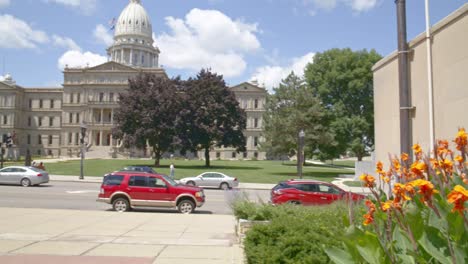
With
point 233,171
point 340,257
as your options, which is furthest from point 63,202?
point 233,171

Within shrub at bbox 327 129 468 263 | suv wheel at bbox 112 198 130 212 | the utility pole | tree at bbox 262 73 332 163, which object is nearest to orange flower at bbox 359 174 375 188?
shrub at bbox 327 129 468 263

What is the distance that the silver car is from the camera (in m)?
28.8

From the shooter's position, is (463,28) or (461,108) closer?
(463,28)

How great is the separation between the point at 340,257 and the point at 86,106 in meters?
116

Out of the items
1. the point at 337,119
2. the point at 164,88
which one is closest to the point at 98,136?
the point at 164,88

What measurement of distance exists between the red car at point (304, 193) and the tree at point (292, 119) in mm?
24971

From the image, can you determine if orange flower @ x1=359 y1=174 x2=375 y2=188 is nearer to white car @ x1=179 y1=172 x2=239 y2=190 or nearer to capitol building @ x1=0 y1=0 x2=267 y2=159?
white car @ x1=179 y1=172 x2=239 y2=190

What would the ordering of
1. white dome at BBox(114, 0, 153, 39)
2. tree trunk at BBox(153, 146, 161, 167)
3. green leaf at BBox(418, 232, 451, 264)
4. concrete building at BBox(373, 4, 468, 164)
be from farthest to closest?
white dome at BBox(114, 0, 153, 39)
tree trunk at BBox(153, 146, 161, 167)
concrete building at BBox(373, 4, 468, 164)
green leaf at BBox(418, 232, 451, 264)

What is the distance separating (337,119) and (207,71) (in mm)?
25123

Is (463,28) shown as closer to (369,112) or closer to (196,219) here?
(196,219)

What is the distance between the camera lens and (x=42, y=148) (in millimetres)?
120375

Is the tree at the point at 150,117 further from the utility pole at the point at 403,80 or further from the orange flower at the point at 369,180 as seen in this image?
the orange flower at the point at 369,180

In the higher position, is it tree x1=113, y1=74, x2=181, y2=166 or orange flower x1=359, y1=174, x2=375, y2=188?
tree x1=113, y1=74, x2=181, y2=166

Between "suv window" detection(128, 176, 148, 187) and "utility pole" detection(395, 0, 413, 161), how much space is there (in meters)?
13.0
